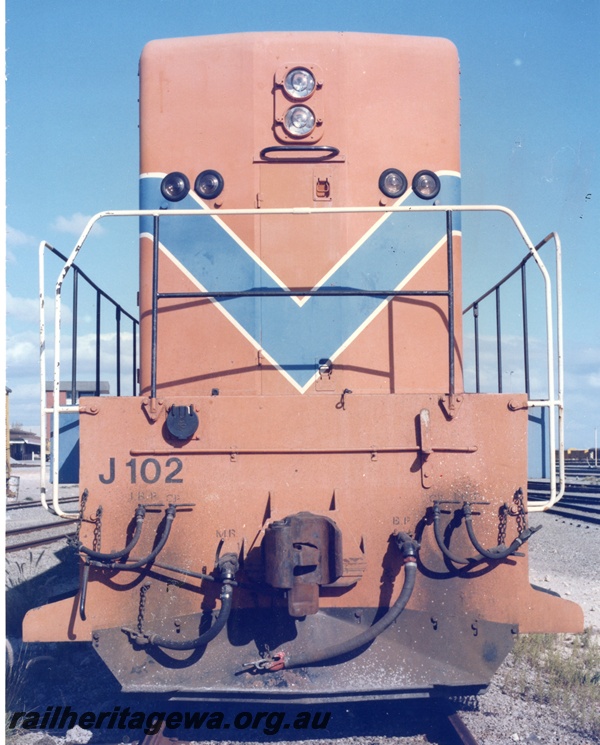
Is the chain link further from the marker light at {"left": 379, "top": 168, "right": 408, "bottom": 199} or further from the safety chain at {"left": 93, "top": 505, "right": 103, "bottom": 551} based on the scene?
the marker light at {"left": 379, "top": 168, "right": 408, "bottom": 199}

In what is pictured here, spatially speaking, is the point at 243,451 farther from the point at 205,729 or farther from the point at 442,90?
the point at 442,90

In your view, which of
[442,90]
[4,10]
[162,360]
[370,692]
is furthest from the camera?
[442,90]

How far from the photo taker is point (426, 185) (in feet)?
14.8

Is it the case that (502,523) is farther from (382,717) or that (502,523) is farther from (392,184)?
(392,184)

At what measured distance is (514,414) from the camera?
3553mm

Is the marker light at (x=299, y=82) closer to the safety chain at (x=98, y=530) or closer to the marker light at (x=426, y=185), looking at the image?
the marker light at (x=426, y=185)

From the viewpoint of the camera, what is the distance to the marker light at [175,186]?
177 inches

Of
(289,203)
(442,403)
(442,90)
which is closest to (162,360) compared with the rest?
(289,203)

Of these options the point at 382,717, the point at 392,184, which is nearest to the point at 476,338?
the point at 392,184

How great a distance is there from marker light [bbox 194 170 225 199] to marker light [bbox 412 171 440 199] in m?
Answer: 1.17

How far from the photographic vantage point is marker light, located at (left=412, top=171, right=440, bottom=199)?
451cm

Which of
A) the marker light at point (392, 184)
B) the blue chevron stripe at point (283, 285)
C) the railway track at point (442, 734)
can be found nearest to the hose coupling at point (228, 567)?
the railway track at point (442, 734)

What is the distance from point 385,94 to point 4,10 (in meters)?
2.38

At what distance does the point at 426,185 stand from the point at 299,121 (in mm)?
858
